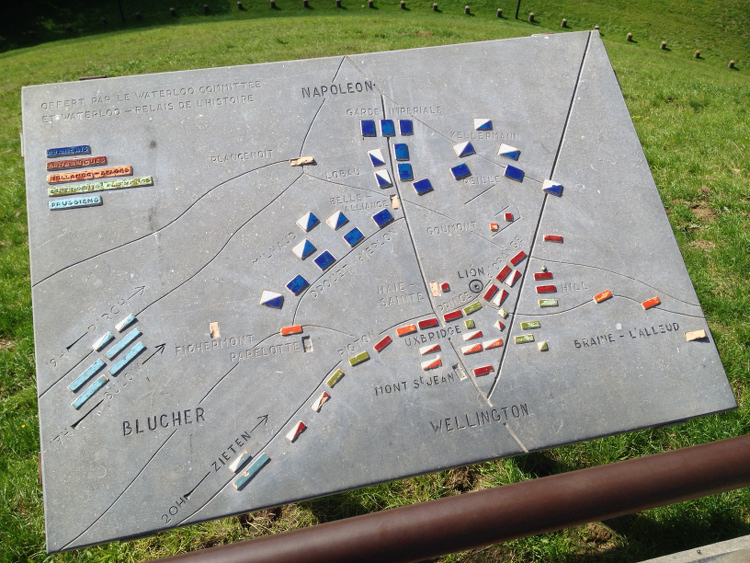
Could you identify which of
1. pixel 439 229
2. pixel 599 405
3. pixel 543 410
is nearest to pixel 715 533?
pixel 599 405

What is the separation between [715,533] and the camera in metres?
3.13

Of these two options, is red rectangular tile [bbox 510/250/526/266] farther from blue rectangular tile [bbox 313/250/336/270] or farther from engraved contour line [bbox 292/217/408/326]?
blue rectangular tile [bbox 313/250/336/270]

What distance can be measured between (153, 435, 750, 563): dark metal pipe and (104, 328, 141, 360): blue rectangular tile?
1.13 metres

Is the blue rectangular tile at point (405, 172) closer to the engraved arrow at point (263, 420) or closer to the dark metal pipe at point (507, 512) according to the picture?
the engraved arrow at point (263, 420)

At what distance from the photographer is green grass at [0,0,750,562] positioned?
3.15 meters

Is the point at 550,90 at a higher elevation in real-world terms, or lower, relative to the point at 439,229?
higher

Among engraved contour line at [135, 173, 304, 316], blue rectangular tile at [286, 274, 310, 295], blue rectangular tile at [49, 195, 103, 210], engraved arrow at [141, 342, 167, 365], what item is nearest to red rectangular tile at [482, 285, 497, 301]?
blue rectangular tile at [286, 274, 310, 295]

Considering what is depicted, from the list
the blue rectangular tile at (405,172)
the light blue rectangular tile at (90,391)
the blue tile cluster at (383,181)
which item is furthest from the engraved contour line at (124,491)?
the blue rectangular tile at (405,172)

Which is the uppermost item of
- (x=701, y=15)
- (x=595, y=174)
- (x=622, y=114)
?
(x=701, y=15)

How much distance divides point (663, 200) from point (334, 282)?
12.3ft

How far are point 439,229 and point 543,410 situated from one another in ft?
3.30

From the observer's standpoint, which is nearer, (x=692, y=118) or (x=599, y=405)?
(x=599, y=405)

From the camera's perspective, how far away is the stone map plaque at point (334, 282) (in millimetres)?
2502

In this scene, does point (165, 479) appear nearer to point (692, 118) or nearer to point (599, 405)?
point (599, 405)
